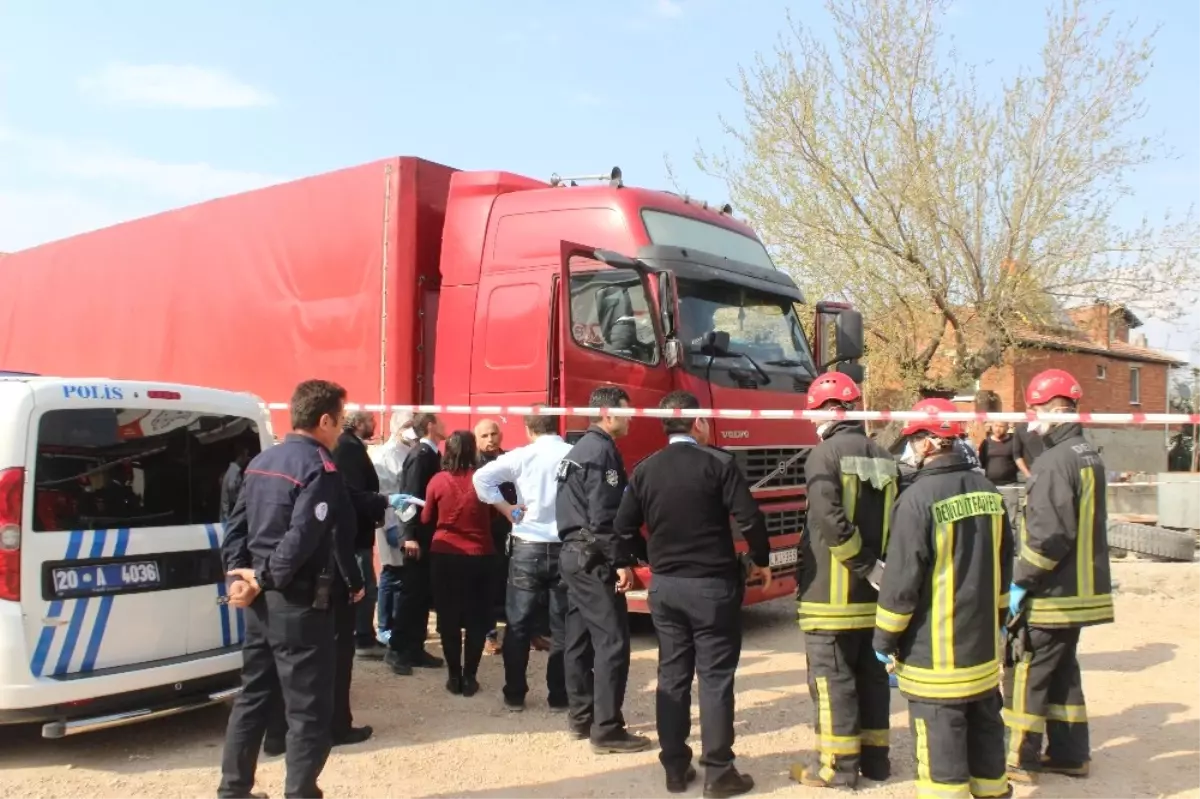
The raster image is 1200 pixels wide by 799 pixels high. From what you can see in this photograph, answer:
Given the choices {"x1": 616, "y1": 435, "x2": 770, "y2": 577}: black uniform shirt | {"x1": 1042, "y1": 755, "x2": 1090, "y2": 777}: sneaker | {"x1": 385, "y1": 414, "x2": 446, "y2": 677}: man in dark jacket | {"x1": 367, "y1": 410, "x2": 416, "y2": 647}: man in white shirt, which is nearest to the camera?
{"x1": 616, "y1": 435, "x2": 770, "y2": 577}: black uniform shirt

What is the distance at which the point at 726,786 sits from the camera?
4.39m

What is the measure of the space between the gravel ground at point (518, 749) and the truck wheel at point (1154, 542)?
5062 mm

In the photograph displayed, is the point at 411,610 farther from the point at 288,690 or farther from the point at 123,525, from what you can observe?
the point at 288,690

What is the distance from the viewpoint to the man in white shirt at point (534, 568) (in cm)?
567

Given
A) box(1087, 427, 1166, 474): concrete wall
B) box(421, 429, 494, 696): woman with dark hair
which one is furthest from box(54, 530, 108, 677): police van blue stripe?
box(1087, 427, 1166, 474): concrete wall

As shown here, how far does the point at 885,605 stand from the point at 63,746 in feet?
13.3

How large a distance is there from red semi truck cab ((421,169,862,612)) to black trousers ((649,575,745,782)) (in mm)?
2121

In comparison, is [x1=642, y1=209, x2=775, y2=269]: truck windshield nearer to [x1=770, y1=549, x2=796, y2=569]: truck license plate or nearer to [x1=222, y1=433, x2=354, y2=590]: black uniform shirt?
[x1=770, y1=549, x2=796, y2=569]: truck license plate

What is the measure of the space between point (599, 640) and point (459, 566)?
128cm

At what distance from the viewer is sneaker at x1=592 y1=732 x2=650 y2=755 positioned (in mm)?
4996

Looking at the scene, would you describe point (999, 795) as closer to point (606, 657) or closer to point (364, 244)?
point (606, 657)

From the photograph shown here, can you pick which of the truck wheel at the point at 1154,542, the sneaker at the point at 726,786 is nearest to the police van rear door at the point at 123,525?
the sneaker at the point at 726,786

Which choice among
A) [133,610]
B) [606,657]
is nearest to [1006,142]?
[606,657]

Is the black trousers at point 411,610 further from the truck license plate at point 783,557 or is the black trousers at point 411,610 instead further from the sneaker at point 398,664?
the truck license plate at point 783,557
